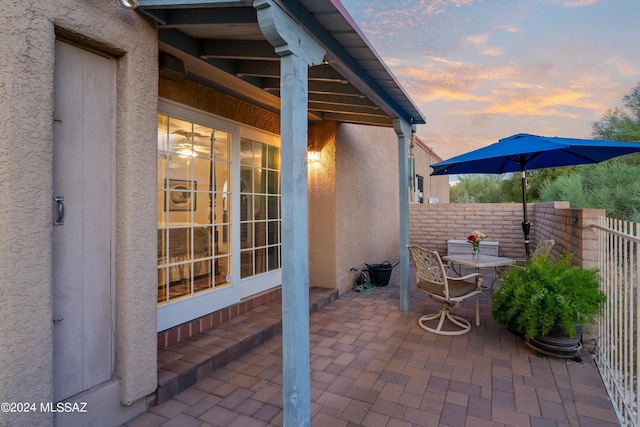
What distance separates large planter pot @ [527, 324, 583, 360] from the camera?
3084mm

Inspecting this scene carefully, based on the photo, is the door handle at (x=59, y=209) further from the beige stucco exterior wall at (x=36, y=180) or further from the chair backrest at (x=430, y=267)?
the chair backrest at (x=430, y=267)

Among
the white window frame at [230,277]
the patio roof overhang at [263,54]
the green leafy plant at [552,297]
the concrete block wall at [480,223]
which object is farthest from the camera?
the concrete block wall at [480,223]

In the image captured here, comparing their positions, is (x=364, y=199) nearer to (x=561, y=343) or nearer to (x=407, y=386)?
(x=561, y=343)

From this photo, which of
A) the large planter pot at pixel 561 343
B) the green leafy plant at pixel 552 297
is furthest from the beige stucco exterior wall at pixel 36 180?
the large planter pot at pixel 561 343

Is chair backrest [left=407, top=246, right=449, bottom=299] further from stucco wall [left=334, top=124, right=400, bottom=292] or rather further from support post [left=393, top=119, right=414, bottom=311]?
stucco wall [left=334, top=124, right=400, bottom=292]

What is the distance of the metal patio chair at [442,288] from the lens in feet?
12.3

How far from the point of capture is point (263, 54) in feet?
9.21

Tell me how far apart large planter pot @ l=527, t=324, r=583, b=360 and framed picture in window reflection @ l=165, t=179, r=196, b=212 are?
3966mm

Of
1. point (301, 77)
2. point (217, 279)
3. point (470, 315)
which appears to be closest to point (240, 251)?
point (217, 279)

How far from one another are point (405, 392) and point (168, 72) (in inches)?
136

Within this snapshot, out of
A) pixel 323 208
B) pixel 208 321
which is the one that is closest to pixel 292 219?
pixel 208 321

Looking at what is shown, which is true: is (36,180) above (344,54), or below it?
below

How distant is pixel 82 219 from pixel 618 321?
417 cm

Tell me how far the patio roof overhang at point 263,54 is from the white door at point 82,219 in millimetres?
651
